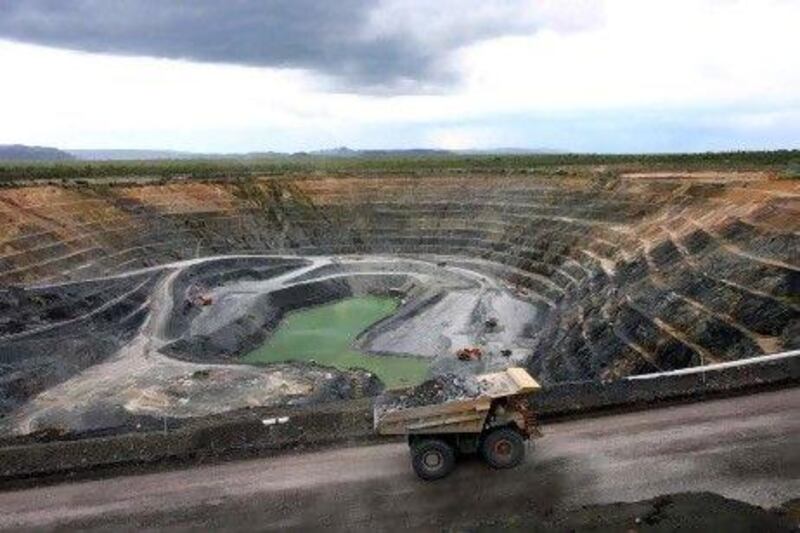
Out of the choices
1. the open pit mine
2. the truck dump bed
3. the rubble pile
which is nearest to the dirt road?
the truck dump bed

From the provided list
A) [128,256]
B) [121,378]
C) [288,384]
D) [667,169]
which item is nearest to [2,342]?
[121,378]

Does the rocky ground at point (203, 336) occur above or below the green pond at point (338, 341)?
above

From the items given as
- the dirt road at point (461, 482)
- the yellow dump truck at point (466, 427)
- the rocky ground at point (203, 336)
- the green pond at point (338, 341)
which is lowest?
the green pond at point (338, 341)

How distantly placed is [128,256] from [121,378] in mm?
28157

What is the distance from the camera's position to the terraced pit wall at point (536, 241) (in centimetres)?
3177

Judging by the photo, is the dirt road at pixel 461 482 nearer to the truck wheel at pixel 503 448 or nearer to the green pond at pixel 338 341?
the truck wheel at pixel 503 448

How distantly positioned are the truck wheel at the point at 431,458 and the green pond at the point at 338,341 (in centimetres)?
2564

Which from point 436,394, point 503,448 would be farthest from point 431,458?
point 503,448

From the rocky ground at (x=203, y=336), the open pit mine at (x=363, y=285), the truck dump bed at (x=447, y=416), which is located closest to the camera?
the truck dump bed at (x=447, y=416)

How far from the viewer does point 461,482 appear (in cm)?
1546

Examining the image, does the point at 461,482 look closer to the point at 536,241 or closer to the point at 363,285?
the point at 536,241

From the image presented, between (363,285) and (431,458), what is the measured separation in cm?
5398

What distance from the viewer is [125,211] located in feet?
243

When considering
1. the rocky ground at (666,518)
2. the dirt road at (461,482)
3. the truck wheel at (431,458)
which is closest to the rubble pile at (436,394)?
A: the truck wheel at (431,458)
